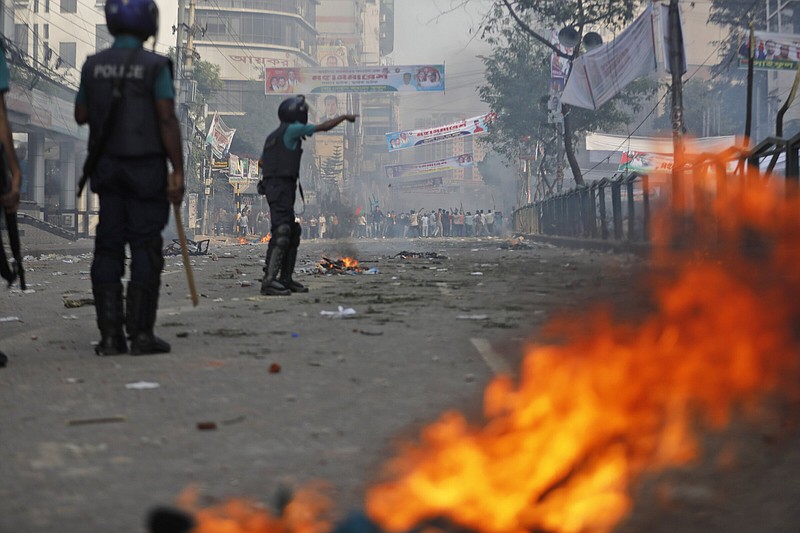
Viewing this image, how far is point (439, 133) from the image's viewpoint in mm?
61969

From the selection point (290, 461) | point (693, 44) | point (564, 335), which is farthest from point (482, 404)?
point (693, 44)

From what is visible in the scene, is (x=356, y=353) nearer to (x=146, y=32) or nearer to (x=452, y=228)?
(x=146, y=32)

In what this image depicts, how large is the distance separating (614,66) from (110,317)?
16635 millimetres

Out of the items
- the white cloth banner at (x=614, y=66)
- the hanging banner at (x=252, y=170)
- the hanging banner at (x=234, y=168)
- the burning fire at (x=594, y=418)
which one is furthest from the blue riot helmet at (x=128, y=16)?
the hanging banner at (x=252, y=170)

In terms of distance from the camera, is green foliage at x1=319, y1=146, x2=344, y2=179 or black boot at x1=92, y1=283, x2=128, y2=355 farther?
green foliage at x1=319, y1=146, x2=344, y2=179

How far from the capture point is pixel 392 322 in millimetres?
6996

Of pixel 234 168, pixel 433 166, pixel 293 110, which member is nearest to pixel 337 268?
pixel 293 110

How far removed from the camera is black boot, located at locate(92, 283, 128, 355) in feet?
17.4

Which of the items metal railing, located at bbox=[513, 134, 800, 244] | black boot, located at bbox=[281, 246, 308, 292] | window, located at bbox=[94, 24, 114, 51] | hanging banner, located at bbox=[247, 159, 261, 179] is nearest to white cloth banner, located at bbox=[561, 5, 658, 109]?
metal railing, located at bbox=[513, 134, 800, 244]

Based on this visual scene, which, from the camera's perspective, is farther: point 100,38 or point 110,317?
point 100,38

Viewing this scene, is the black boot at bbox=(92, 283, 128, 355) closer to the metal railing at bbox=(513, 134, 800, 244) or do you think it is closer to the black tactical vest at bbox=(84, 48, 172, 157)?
the black tactical vest at bbox=(84, 48, 172, 157)

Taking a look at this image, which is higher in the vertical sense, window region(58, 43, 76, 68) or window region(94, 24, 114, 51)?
window region(94, 24, 114, 51)

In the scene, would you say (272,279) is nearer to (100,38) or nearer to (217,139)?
(217,139)

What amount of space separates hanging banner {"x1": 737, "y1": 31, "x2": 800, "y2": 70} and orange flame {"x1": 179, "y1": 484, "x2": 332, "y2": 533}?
1016 inches
